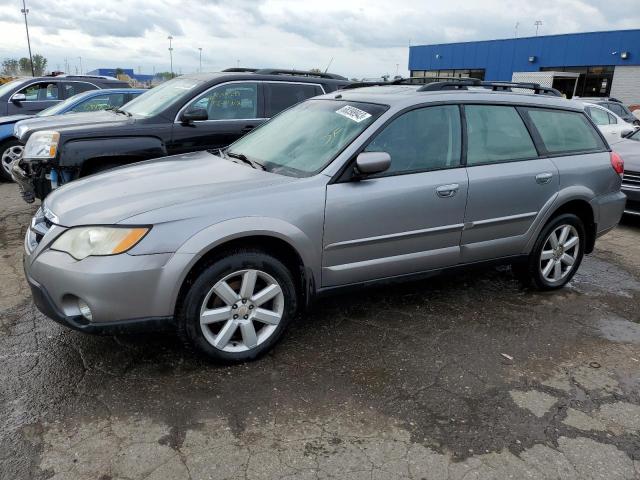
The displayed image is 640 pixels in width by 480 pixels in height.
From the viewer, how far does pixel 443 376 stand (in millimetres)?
3297

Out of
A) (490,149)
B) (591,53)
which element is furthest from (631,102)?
(490,149)

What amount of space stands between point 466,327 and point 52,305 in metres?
2.75

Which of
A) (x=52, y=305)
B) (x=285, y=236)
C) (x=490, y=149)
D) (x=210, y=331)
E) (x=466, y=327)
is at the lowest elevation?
(x=466, y=327)

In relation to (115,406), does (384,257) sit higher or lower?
higher

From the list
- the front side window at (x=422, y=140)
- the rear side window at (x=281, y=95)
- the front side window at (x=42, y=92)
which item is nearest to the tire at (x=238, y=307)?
the front side window at (x=422, y=140)

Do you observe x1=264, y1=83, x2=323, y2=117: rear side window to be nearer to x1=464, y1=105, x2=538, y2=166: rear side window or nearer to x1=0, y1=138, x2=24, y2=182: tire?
x1=464, y1=105, x2=538, y2=166: rear side window

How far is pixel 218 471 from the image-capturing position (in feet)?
8.02

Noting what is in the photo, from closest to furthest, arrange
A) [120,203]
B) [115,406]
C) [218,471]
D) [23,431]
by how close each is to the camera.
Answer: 1. [218,471]
2. [23,431]
3. [115,406]
4. [120,203]

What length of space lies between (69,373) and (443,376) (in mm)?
2224

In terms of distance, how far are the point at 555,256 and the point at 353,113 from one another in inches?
87.3

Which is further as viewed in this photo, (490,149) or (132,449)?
(490,149)

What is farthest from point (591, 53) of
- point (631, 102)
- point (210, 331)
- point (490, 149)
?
point (210, 331)

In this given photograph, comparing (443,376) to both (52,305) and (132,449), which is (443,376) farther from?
(52,305)

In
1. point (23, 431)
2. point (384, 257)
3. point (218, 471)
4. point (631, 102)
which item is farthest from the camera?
point (631, 102)
